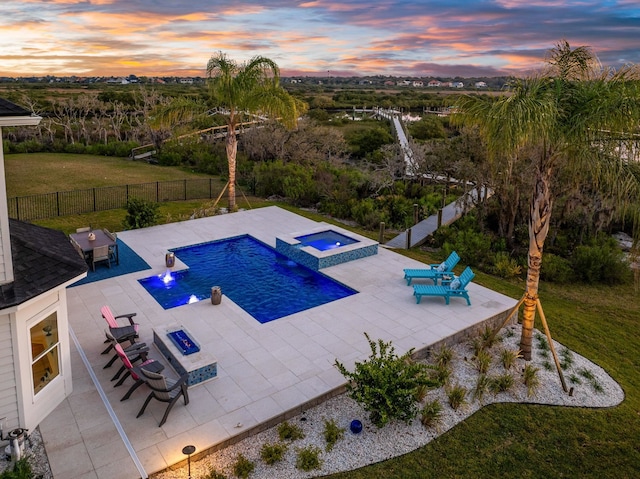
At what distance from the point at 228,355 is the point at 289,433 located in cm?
262

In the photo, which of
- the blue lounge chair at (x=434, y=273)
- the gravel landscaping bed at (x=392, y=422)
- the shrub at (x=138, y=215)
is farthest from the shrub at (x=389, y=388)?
the shrub at (x=138, y=215)

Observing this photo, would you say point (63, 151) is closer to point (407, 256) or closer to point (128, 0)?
point (128, 0)

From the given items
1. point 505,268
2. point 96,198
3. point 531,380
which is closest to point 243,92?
point 96,198

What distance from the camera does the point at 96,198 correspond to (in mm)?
23594

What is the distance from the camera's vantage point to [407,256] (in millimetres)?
16469

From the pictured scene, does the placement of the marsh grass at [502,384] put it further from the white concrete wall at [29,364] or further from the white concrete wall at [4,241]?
the white concrete wall at [4,241]

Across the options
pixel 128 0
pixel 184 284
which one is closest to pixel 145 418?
pixel 184 284

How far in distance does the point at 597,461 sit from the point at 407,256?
9.67m

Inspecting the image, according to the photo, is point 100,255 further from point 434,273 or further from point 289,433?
point 434,273

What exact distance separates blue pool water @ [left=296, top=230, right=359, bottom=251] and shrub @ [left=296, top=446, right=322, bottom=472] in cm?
926

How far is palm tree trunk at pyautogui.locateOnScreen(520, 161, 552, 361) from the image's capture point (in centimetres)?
876

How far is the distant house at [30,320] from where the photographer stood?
6516 mm

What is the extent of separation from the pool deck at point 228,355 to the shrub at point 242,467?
0.49m

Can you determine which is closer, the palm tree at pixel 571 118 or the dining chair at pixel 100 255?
the palm tree at pixel 571 118
